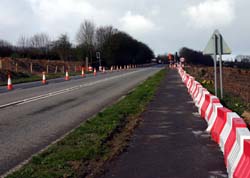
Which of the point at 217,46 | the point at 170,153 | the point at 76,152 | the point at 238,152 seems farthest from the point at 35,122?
the point at 238,152

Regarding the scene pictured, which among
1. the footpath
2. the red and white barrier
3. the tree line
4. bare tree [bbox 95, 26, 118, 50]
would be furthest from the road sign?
bare tree [bbox 95, 26, 118, 50]

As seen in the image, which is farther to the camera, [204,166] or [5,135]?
[5,135]

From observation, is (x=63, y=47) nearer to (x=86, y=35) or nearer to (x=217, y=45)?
(x=86, y=35)

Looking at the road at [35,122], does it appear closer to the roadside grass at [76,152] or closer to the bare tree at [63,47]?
the roadside grass at [76,152]

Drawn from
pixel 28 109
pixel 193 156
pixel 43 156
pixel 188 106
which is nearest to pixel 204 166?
pixel 193 156

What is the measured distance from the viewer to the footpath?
20.9ft

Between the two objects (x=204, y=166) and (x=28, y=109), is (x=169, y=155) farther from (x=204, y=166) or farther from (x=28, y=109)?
(x=28, y=109)

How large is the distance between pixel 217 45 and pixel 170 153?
804cm

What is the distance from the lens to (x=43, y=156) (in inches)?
302

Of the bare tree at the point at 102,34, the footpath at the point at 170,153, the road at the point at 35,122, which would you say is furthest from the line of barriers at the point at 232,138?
the bare tree at the point at 102,34

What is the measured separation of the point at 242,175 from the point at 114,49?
10007 cm

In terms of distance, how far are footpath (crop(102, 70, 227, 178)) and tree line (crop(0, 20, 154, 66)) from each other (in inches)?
2493

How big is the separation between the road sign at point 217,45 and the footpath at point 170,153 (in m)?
3.71

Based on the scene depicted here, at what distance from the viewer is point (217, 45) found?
49.1 ft
